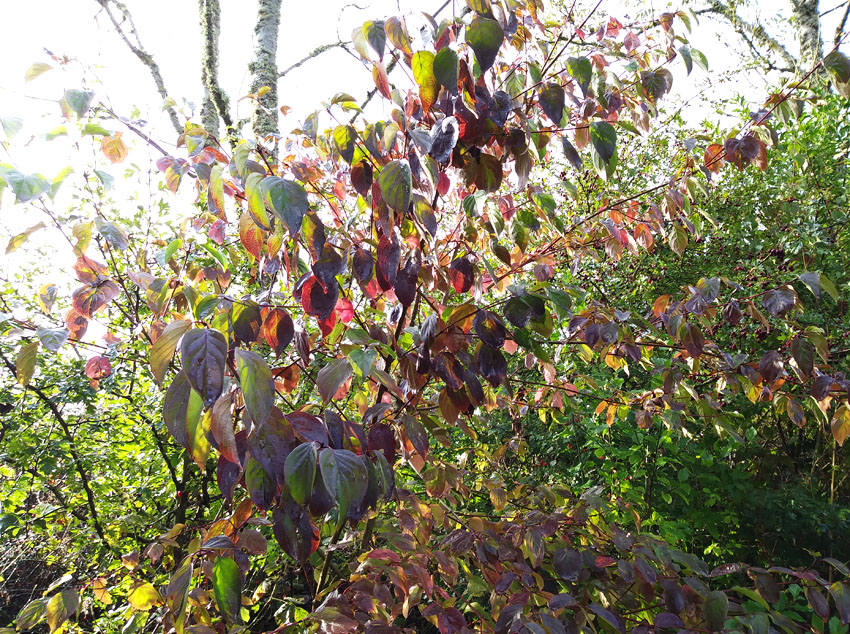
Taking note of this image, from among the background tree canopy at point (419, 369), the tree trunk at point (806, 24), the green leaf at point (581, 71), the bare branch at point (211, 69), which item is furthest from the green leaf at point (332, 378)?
the tree trunk at point (806, 24)

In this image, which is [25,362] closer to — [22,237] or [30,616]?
[22,237]

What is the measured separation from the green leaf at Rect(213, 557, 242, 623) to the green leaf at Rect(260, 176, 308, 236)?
1.67 ft

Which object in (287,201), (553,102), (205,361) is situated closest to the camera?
(205,361)

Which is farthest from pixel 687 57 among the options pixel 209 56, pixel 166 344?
pixel 209 56

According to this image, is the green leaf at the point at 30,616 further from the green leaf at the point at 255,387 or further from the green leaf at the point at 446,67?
the green leaf at the point at 446,67

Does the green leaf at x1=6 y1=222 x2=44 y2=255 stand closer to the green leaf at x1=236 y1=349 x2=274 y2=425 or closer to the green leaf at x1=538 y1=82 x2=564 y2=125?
the green leaf at x1=236 y1=349 x2=274 y2=425

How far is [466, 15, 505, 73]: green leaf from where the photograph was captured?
771 millimetres

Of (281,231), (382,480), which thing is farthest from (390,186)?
(382,480)

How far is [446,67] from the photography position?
0.77 m

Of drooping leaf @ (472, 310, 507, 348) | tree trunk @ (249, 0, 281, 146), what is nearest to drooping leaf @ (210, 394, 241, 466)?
drooping leaf @ (472, 310, 507, 348)

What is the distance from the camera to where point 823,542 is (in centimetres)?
265

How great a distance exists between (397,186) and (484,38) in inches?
10.5

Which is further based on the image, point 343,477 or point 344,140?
point 344,140

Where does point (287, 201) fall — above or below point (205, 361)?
above
